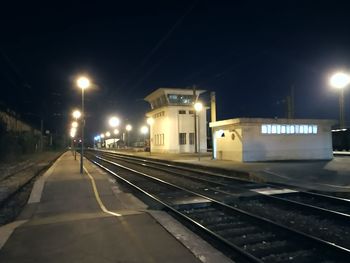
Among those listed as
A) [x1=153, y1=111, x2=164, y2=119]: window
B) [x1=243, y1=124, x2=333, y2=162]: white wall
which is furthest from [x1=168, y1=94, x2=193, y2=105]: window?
[x1=243, y1=124, x2=333, y2=162]: white wall

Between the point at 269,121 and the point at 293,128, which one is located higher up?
the point at 269,121

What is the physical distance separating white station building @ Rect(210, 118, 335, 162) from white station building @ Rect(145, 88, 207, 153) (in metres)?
19.7

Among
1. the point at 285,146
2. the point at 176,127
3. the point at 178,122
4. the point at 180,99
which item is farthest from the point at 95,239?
the point at 180,99

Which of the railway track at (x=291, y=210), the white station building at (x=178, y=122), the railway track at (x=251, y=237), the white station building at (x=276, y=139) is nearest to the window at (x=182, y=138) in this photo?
the white station building at (x=178, y=122)

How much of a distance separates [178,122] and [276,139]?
2314cm

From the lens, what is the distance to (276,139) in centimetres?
2727

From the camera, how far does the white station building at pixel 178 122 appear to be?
48.8 metres

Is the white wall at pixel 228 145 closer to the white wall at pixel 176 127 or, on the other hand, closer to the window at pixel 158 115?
the white wall at pixel 176 127

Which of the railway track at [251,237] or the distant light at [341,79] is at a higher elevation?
the distant light at [341,79]

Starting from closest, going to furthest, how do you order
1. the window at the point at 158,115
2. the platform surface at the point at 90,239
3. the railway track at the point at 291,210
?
the platform surface at the point at 90,239 → the railway track at the point at 291,210 → the window at the point at 158,115

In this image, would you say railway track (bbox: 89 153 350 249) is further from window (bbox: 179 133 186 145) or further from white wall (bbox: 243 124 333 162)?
window (bbox: 179 133 186 145)

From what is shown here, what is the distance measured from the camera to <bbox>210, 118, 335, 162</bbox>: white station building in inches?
1046

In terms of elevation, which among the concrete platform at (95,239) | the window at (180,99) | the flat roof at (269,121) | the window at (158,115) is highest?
the window at (180,99)

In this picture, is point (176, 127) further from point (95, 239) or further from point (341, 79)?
point (95, 239)
